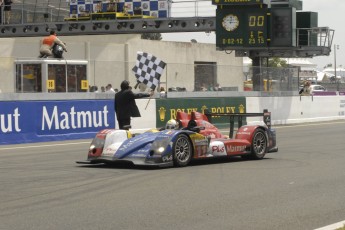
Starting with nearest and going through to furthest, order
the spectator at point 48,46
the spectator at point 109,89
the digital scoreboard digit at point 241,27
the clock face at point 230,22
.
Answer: the spectator at point 48,46, the spectator at point 109,89, the digital scoreboard digit at point 241,27, the clock face at point 230,22

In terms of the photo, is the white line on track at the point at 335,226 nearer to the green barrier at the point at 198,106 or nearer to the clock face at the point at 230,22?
the green barrier at the point at 198,106

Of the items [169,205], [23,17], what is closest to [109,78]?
[169,205]

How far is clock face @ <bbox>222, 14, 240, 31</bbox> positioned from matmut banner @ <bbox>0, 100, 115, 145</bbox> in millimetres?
10922

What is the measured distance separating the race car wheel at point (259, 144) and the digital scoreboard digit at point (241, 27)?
16.8 meters

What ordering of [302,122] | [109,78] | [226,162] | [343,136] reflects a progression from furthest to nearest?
[302,122] < [109,78] < [343,136] < [226,162]

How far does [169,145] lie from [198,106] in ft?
42.3

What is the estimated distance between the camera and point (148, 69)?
23234mm

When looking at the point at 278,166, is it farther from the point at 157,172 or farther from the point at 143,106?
the point at 143,106

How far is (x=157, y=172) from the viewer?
1148 cm

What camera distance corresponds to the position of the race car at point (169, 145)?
11.8 m

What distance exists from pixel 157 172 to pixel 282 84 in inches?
734

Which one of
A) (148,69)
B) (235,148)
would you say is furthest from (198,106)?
(235,148)

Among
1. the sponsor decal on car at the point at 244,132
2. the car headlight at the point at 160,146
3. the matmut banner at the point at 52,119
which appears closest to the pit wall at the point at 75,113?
the matmut banner at the point at 52,119

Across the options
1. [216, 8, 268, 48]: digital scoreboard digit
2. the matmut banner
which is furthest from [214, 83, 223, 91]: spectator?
the matmut banner
